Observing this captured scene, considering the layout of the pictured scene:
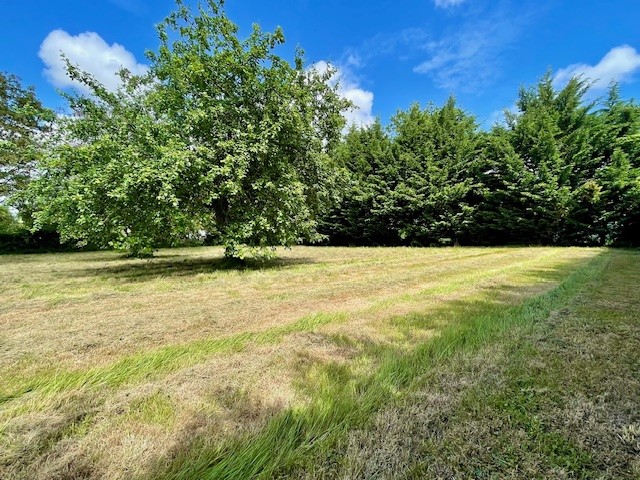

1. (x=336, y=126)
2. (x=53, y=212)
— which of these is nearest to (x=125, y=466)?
(x=53, y=212)

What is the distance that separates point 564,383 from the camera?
6.75 feet

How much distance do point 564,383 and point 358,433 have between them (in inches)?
59.3

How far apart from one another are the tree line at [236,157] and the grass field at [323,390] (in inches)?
136

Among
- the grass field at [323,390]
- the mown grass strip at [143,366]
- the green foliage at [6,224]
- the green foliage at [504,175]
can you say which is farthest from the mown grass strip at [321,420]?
the green foliage at [6,224]

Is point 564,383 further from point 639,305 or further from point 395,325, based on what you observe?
point 639,305

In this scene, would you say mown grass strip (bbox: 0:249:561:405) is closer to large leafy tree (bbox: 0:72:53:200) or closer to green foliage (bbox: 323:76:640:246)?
green foliage (bbox: 323:76:640:246)

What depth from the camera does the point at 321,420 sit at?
1720 millimetres

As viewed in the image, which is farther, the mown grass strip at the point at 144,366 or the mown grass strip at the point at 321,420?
the mown grass strip at the point at 144,366

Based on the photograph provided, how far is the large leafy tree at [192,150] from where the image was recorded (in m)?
6.79

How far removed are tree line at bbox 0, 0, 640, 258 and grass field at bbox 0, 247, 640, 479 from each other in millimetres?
3462

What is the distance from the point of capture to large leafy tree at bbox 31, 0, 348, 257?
6785 mm

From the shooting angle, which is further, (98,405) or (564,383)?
(564,383)

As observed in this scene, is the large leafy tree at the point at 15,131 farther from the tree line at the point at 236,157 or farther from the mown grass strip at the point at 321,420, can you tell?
the mown grass strip at the point at 321,420

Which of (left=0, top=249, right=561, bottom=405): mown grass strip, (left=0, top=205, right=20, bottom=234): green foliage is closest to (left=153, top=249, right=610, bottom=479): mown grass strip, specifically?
(left=0, top=249, right=561, bottom=405): mown grass strip
